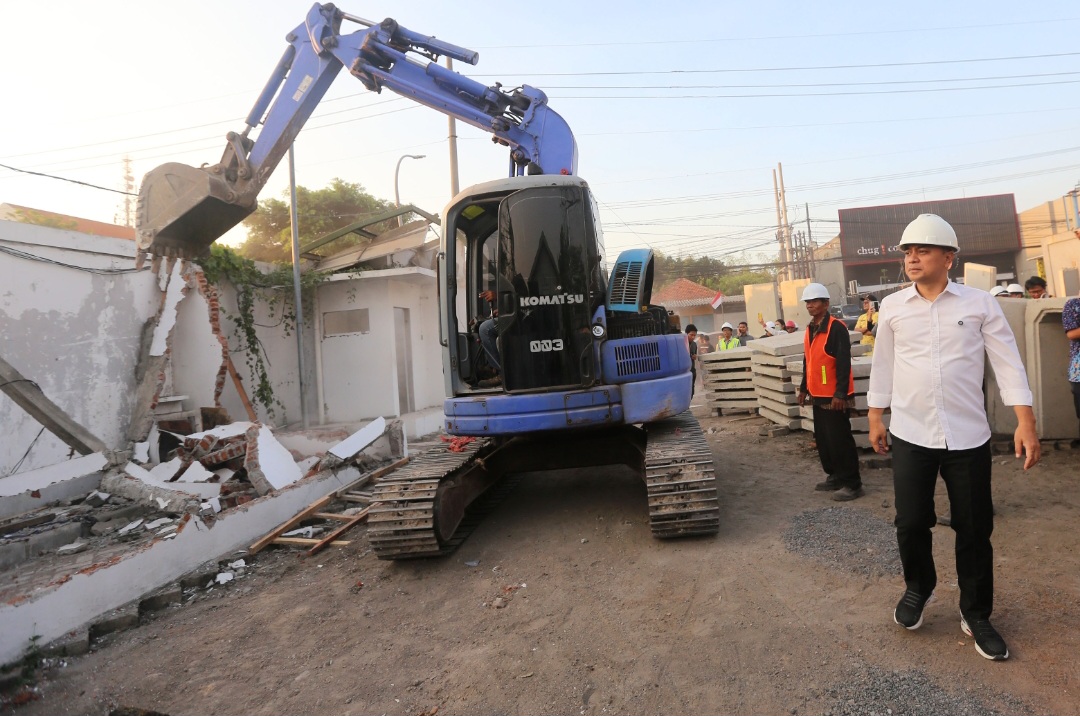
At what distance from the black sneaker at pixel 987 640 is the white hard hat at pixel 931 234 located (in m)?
1.66

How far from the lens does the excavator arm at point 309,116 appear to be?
7.26 metres

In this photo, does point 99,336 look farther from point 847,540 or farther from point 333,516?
point 847,540

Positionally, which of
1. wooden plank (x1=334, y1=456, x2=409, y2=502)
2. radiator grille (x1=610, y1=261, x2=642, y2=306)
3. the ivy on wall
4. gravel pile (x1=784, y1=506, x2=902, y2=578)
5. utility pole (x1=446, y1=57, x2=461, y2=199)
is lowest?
gravel pile (x1=784, y1=506, x2=902, y2=578)

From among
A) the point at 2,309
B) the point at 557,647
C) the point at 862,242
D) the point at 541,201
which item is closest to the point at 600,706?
the point at 557,647

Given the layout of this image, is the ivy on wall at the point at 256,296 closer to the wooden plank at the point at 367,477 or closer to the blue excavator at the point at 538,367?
the blue excavator at the point at 538,367

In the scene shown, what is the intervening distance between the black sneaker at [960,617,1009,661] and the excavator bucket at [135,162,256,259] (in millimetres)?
7501

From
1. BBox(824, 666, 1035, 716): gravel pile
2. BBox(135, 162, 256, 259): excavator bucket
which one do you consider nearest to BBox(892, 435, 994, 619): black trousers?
BBox(824, 666, 1035, 716): gravel pile

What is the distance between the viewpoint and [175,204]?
283 inches

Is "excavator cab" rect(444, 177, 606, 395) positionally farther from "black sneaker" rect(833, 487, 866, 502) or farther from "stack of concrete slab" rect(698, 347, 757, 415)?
"stack of concrete slab" rect(698, 347, 757, 415)

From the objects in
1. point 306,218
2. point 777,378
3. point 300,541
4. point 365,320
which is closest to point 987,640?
point 300,541

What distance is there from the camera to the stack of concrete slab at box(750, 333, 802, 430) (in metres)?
8.73

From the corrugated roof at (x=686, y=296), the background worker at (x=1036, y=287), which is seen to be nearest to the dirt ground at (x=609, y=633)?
the background worker at (x=1036, y=287)

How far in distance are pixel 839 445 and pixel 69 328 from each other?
9152mm

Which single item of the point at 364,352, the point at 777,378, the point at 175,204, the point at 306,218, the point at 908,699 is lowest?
the point at 908,699
